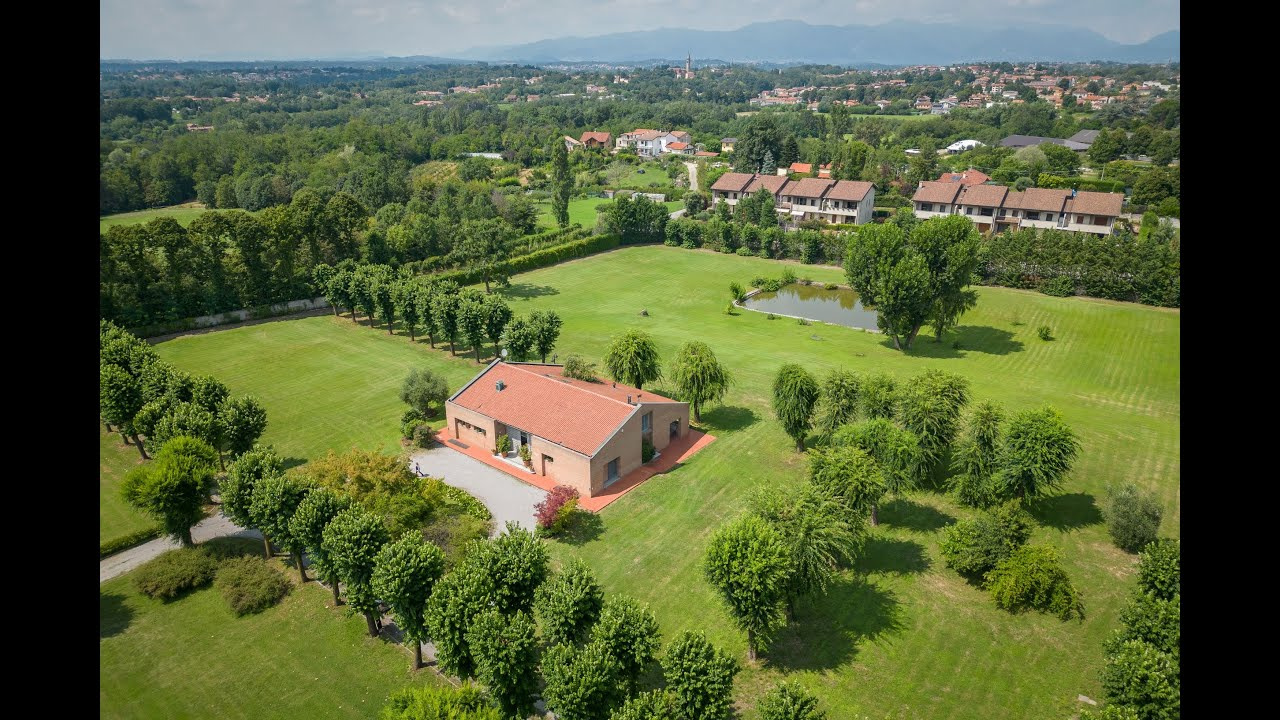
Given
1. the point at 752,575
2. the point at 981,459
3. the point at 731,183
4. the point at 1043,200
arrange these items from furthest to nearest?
the point at 731,183 → the point at 1043,200 → the point at 981,459 → the point at 752,575

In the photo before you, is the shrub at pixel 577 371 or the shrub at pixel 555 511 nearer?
the shrub at pixel 555 511

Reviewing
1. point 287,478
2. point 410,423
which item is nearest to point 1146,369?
point 410,423

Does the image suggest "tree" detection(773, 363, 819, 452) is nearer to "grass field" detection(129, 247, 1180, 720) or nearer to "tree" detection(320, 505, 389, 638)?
"grass field" detection(129, 247, 1180, 720)

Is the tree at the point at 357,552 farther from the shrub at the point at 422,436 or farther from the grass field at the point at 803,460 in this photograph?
the shrub at the point at 422,436

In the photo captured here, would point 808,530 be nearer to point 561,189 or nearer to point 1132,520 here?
point 1132,520

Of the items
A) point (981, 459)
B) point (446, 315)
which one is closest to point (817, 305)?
point (446, 315)

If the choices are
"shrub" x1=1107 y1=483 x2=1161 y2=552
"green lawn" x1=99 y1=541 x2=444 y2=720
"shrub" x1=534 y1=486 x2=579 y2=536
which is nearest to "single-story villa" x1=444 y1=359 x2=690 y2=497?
"shrub" x1=534 y1=486 x2=579 y2=536

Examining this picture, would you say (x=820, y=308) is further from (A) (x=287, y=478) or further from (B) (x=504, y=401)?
(A) (x=287, y=478)

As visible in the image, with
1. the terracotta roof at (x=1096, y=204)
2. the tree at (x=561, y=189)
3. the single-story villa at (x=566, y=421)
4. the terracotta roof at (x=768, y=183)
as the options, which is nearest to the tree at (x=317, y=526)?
the single-story villa at (x=566, y=421)
